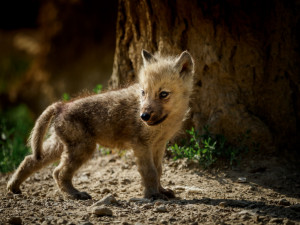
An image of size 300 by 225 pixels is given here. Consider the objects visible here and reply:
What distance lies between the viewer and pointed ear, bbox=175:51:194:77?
454cm

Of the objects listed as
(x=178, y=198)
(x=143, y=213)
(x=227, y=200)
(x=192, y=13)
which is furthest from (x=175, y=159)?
(x=192, y=13)

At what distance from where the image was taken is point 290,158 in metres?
5.34

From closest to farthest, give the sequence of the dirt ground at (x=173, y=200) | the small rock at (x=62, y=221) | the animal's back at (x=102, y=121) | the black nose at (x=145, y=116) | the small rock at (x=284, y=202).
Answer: the small rock at (x=62, y=221)
the dirt ground at (x=173, y=200)
the small rock at (x=284, y=202)
the black nose at (x=145, y=116)
the animal's back at (x=102, y=121)

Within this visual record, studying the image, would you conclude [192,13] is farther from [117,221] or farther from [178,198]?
[117,221]

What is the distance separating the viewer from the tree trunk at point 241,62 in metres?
5.19

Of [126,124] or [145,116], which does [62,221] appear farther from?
[126,124]

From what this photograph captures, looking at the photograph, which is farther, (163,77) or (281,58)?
(281,58)

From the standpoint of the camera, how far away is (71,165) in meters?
4.40

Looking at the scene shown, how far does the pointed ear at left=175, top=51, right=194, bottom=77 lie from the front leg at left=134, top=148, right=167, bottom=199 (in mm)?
1152

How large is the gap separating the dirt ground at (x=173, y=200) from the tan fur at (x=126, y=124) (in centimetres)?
36

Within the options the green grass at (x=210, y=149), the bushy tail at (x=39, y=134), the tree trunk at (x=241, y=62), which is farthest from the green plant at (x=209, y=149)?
the bushy tail at (x=39, y=134)

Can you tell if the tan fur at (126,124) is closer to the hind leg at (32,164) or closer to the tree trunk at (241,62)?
the hind leg at (32,164)

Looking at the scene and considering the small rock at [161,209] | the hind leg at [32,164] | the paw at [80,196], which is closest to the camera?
the small rock at [161,209]

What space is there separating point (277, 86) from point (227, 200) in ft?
7.23
